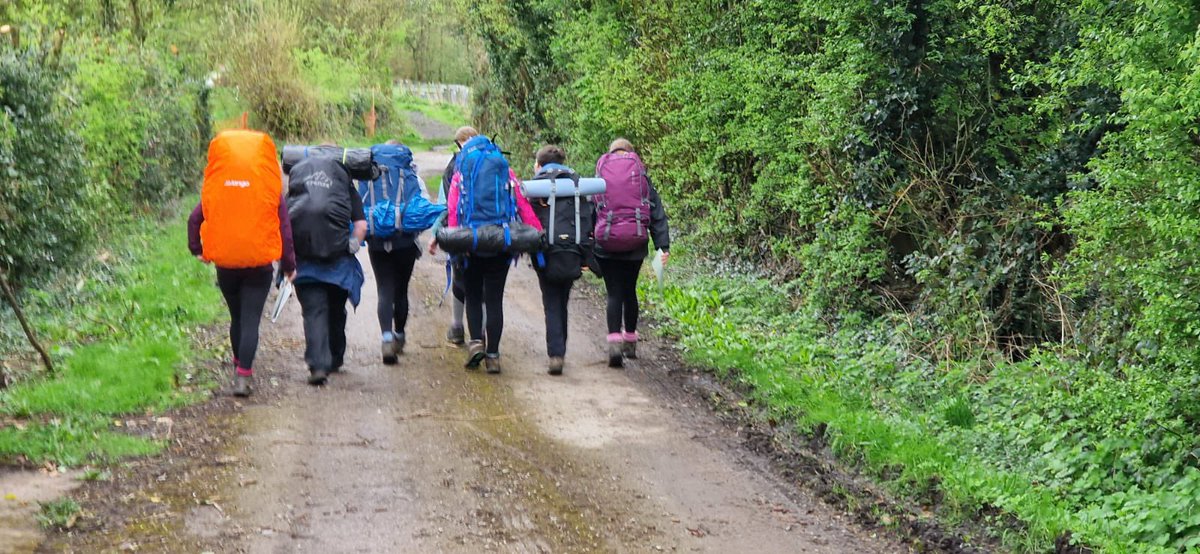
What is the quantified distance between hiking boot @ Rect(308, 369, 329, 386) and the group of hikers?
0.03ft

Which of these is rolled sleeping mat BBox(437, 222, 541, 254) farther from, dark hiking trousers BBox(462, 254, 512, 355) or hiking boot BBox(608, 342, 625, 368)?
hiking boot BBox(608, 342, 625, 368)

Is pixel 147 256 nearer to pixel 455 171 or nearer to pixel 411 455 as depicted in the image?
pixel 455 171

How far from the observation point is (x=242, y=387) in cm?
874

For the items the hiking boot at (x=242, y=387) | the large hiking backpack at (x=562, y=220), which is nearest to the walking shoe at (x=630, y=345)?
the large hiking backpack at (x=562, y=220)

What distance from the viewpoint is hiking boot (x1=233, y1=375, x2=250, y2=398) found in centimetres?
875

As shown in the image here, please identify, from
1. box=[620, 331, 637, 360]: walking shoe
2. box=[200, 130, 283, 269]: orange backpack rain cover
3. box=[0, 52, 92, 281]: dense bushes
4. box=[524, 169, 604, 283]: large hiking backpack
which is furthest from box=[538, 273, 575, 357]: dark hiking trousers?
box=[0, 52, 92, 281]: dense bushes

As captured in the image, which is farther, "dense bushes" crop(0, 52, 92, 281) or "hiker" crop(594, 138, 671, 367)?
"dense bushes" crop(0, 52, 92, 281)

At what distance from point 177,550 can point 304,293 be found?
3.68 metres

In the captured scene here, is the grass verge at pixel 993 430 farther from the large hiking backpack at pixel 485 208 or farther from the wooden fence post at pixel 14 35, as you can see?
the wooden fence post at pixel 14 35

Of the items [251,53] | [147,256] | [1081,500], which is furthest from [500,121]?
[1081,500]

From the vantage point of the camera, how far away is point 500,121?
1161 inches

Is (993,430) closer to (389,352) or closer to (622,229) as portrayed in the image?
(622,229)

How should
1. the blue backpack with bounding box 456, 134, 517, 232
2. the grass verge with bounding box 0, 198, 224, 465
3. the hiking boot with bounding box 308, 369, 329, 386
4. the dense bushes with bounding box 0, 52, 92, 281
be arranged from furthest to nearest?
the dense bushes with bounding box 0, 52, 92, 281 → the blue backpack with bounding box 456, 134, 517, 232 → the hiking boot with bounding box 308, 369, 329, 386 → the grass verge with bounding box 0, 198, 224, 465

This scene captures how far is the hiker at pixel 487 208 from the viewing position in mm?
9344
